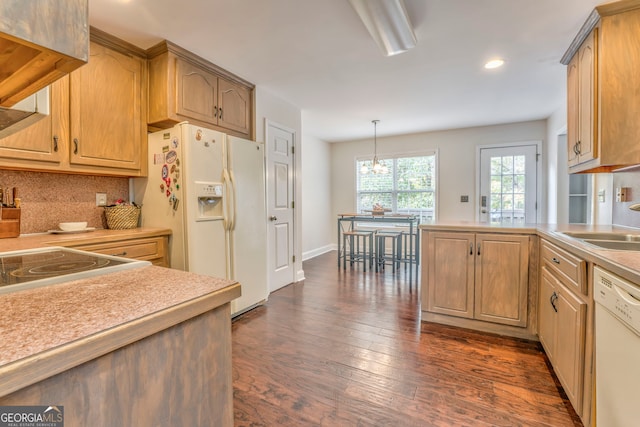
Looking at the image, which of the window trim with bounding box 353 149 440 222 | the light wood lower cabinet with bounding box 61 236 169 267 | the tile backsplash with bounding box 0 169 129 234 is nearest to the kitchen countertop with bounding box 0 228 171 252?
the light wood lower cabinet with bounding box 61 236 169 267

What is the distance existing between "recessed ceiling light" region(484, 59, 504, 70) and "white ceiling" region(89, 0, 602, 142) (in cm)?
5

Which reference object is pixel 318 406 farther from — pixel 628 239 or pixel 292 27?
pixel 292 27

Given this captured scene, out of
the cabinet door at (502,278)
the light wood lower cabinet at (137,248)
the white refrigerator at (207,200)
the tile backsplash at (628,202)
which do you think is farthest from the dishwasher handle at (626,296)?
the light wood lower cabinet at (137,248)

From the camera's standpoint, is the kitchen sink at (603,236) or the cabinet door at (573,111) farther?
the cabinet door at (573,111)

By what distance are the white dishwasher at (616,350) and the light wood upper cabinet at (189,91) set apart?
282 cm

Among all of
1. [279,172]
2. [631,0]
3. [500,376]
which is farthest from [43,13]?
[279,172]

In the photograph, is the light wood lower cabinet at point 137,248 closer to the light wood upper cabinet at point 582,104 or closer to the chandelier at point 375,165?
the light wood upper cabinet at point 582,104

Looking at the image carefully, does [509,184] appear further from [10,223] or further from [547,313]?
[10,223]

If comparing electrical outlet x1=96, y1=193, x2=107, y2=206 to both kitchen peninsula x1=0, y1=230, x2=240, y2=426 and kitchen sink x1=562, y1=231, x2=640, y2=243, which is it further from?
kitchen sink x1=562, y1=231, x2=640, y2=243

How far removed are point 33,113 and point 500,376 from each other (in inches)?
98.3

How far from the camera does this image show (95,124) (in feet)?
7.13

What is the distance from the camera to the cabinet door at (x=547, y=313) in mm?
1779

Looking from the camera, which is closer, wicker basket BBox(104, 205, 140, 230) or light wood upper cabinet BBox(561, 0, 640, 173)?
light wood upper cabinet BBox(561, 0, 640, 173)

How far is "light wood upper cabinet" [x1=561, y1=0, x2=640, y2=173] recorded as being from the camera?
67.6 inches
